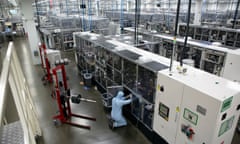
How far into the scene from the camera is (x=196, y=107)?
9.11 ft

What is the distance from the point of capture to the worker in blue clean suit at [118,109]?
4.46 metres

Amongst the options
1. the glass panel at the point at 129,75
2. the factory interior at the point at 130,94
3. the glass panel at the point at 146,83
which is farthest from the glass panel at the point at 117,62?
the glass panel at the point at 146,83

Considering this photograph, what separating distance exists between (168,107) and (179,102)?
34 cm

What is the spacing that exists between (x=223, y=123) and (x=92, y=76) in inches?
214

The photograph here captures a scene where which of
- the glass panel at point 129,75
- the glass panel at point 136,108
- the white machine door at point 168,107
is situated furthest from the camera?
the glass panel at point 129,75

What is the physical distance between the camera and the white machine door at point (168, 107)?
3105mm

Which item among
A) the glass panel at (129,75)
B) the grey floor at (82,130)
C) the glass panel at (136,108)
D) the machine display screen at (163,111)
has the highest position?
the glass panel at (129,75)

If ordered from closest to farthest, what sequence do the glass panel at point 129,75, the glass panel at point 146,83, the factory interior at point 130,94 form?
the factory interior at point 130,94 < the glass panel at point 146,83 < the glass panel at point 129,75

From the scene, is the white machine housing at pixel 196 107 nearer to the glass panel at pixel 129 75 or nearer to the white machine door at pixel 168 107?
the white machine door at pixel 168 107

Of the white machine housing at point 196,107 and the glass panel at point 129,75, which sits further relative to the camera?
the glass panel at point 129,75

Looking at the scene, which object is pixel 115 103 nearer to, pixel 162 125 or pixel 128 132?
pixel 128 132

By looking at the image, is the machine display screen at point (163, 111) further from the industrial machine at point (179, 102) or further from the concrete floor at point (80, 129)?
the concrete floor at point (80, 129)

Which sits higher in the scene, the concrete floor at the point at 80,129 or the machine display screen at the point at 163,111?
the machine display screen at the point at 163,111

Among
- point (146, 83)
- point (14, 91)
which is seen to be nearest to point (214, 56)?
point (146, 83)
